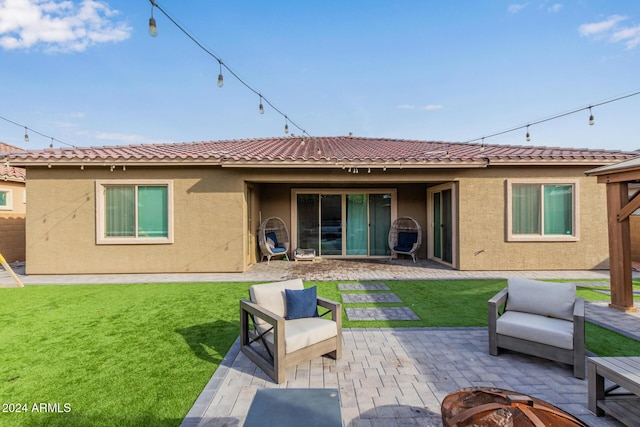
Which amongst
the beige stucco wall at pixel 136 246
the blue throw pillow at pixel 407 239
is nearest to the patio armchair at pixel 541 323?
the blue throw pillow at pixel 407 239

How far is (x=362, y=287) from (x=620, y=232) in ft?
15.6

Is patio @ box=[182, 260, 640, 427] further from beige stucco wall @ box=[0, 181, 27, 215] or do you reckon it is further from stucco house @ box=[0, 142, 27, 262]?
beige stucco wall @ box=[0, 181, 27, 215]

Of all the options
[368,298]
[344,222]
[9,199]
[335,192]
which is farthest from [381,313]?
[9,199]

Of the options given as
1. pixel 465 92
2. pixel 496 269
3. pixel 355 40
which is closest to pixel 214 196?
pixel 355 40

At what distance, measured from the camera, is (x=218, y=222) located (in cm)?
847

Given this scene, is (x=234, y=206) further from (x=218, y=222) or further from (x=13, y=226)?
(x=13, y=226)

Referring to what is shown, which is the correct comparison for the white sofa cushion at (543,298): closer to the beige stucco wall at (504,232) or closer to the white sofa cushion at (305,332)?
the white sofa cushion at (305,332)

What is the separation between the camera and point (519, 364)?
135 inches

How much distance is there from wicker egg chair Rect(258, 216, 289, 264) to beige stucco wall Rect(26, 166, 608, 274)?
121 cm

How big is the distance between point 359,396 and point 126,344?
123 inches

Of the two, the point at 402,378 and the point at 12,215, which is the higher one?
the point at 12,215

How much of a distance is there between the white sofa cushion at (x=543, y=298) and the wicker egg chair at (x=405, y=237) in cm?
591

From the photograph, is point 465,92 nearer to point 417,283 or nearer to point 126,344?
point 417,283

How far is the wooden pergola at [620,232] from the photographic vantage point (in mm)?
5145
